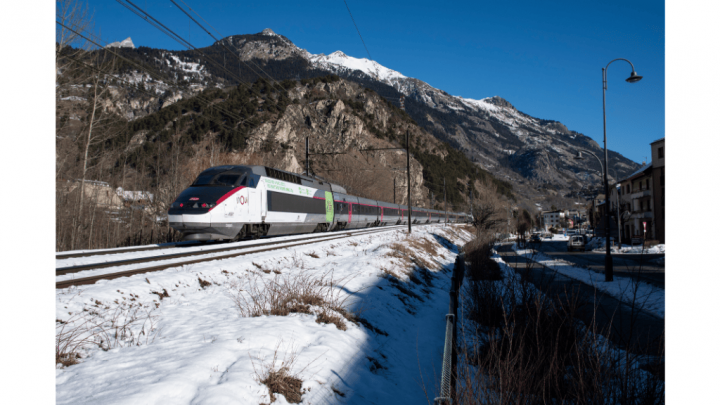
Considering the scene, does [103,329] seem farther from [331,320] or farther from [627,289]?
[627,289]

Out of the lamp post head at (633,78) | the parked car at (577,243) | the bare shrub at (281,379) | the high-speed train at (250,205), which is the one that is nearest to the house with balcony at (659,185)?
the parked car at (577,243)

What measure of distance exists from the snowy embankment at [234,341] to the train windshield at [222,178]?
263 inches

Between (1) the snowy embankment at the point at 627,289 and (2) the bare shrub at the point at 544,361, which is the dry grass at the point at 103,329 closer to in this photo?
(2) the bare shrub at the point at 544,361

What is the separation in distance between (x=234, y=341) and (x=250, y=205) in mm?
11570

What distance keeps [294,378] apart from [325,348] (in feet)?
3.37

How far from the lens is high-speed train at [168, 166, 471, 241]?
13109mm

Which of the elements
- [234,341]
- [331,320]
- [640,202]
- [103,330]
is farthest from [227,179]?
[640,202]

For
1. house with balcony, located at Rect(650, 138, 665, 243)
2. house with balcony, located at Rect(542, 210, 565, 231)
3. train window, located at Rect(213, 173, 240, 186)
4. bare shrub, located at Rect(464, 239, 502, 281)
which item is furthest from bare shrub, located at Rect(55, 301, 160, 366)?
house with balcony, located at Rect(542, 210, 565, 231)

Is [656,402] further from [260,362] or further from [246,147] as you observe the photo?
[246,147]

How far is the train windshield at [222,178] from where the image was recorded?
14.5 meters

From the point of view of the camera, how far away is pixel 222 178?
1477cm

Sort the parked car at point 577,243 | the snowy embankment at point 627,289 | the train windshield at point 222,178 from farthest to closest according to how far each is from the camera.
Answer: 1. the parked car at point 577,243
2. the train windshield at point 222,178
3. the snowy embankment at point 627,289

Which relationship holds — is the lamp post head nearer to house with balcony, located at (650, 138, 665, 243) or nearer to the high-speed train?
the high-speed train

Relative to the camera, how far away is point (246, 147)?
85250mm
